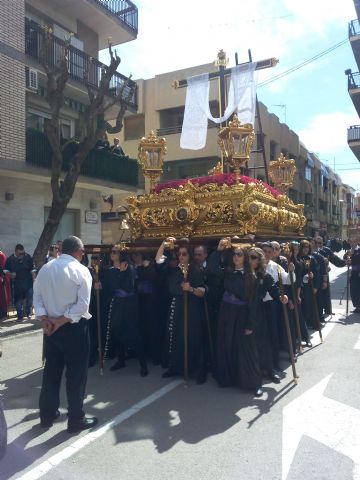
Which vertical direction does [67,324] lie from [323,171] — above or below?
below

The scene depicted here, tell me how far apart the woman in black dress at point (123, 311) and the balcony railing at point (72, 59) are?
7731 mm

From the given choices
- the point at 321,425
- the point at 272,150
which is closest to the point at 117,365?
the point at 321,425

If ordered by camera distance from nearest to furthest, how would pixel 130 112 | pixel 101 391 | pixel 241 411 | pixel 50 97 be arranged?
pixel 241 411
pixel 101 391
pixel 50 97
pixel 130 112

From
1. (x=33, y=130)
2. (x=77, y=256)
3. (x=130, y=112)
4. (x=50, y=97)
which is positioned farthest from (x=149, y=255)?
(x=130, y=112)

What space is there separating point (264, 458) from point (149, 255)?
11.6 ft

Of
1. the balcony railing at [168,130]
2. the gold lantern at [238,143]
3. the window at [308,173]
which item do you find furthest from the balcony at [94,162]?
the window at [308,173]

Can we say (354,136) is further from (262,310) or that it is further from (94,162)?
(262,310)

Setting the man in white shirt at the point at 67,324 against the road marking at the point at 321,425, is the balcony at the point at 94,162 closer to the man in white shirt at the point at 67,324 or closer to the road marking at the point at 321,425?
the man in white shirt at the point at 67,324

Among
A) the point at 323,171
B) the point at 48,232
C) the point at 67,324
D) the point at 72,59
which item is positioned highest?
the point at 323,171

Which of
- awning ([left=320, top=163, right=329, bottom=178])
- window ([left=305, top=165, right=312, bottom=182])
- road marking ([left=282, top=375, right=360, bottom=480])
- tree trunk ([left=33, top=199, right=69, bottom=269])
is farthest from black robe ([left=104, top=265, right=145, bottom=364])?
awning ([left=320, top=163, right=329, bottom=178])

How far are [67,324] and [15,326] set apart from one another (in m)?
5.39

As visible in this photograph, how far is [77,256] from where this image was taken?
3848 mm

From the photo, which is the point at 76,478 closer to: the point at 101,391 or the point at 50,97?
the point at 101,391

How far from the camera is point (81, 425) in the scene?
3.75 metres
